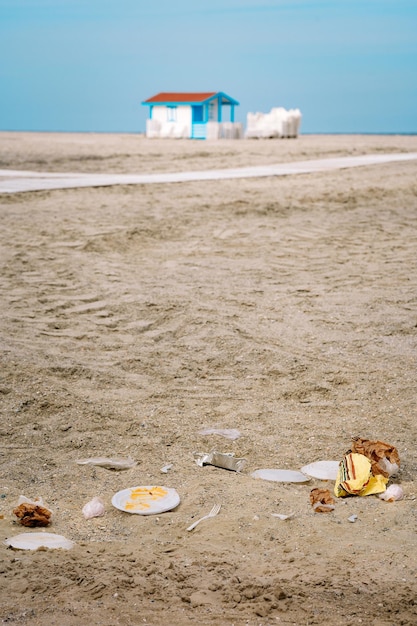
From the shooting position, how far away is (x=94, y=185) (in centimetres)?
1112

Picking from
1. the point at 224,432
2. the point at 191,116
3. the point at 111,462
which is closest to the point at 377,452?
the point at 224,432

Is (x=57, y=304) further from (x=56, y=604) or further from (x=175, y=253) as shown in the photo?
(x=56, y=604)

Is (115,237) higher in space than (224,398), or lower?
higher

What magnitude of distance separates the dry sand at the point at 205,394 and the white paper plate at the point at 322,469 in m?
0.07

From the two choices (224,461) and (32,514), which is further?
(224,461)

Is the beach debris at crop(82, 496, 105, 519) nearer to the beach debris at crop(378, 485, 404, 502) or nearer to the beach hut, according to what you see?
the beach debris at crop(378, 485, 404, 502)

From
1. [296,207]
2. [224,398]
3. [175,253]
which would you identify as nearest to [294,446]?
[224,398]

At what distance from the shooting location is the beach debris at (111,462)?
12.5 feet

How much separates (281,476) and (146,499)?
2.23 ft

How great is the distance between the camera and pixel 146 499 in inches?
134

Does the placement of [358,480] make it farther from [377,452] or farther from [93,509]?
[93,509]

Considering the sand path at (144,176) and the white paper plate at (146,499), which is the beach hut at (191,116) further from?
the white paper plate at (146,499)

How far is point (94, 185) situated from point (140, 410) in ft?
23.5

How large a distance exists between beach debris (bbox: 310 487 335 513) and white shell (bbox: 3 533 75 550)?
104 cm
